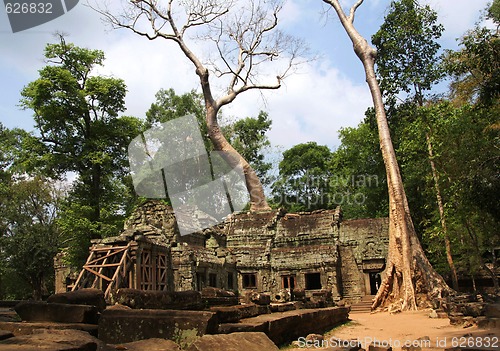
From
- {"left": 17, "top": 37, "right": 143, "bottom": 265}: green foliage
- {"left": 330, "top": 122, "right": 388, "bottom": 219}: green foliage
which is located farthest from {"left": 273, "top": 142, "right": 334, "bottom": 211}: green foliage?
{"left": 17, "top": 37, "right": 143, "bottom": 265}: green foliage

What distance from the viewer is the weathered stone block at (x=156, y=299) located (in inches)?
191

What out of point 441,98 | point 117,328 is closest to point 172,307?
point 117,328

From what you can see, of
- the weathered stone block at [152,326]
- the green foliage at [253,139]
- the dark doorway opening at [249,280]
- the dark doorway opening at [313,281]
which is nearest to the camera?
the weathered stone block at [152,326]

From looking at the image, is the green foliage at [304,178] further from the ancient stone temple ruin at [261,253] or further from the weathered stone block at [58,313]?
the weathered stone block at [58,313]

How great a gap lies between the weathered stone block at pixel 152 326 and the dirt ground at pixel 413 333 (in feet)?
8.17

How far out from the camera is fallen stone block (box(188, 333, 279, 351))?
408 centimetres

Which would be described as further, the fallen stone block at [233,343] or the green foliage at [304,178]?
the green foliage at [304,178]

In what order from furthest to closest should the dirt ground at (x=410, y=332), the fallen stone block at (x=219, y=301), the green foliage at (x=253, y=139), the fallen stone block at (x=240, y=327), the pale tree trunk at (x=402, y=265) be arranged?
the green foliage at (x=253, y=139) < the pale tree trunk at (x=402, y=265) < the dirt ground at (x=410, y=332) < the fallen stone block at (x=219, y=301) < the fallen stone block at (x=240, y=327)

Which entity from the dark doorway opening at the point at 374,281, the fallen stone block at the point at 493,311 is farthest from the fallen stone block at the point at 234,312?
the dark doorway opening at the point at 374,281

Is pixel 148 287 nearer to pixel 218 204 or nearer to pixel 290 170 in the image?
pixel 218 204

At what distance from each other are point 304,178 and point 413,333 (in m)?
29.6

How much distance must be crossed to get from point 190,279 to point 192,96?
20.1m

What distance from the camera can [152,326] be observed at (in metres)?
4.42

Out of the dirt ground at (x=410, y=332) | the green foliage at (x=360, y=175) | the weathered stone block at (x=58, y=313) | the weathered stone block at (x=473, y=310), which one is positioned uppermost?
the green foliage at (x=360, y=175)
